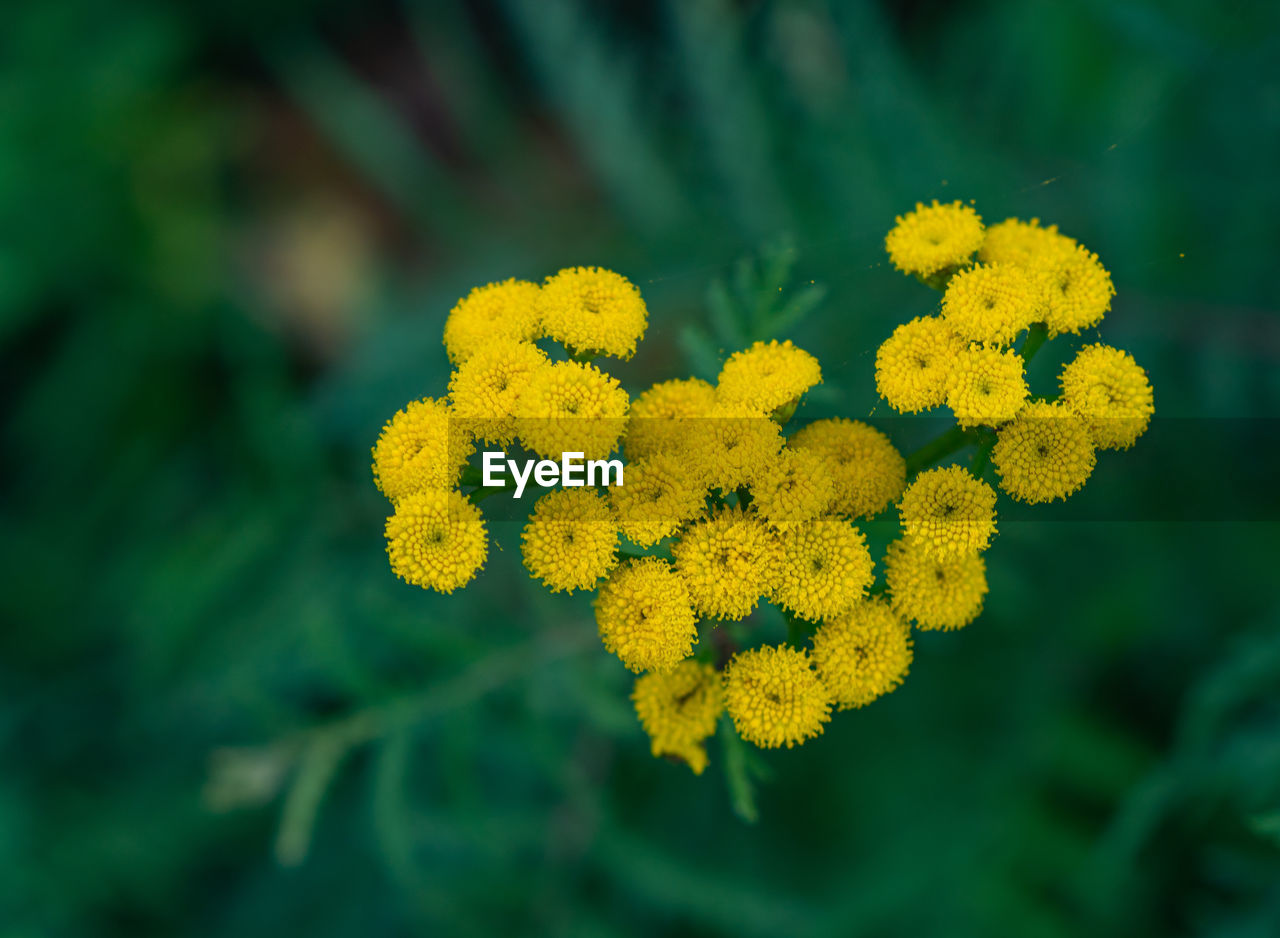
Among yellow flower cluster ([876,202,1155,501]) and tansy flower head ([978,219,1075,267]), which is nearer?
yellow flower cluster ([876,202,1155,501])

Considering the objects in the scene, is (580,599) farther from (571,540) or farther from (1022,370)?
(1022,370)

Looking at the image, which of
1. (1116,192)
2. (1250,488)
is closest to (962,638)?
(1250,488)

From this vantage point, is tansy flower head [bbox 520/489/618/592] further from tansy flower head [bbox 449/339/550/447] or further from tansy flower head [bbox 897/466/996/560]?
tansy flower head [bbox 897/466/996/560]

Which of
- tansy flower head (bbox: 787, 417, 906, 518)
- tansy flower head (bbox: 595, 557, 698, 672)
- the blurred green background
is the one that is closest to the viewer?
tansy flower head (bbox: 595, 557, 698, 672)

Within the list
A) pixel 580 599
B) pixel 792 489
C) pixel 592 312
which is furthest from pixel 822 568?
pixel 580 599

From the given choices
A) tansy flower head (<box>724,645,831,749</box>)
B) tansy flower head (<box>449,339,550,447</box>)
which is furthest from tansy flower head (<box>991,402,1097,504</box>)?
tansy flower head (<box>449,339,550,447</box>)

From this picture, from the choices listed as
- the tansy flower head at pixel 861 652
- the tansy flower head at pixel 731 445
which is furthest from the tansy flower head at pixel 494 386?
the tansy flower head at pixel 861 652
